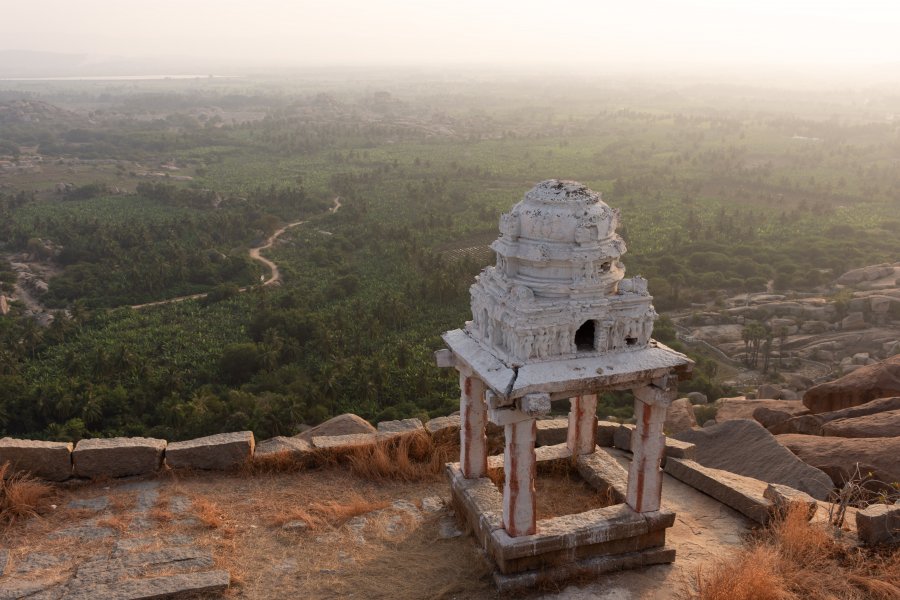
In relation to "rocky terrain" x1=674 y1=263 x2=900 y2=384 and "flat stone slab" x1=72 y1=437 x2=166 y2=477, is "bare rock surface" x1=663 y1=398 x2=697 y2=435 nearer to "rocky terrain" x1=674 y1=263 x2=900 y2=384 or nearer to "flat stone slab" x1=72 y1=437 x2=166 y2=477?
"flat stone slab" x1=72 y1=437 x2=166 y2=477

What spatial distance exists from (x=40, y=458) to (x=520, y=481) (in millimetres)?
6623

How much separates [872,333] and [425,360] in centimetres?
2316

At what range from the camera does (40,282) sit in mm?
46406

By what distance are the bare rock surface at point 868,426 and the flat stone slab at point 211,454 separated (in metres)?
9.98

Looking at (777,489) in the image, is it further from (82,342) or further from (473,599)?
(82,342)

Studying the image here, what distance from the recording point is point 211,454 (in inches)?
396

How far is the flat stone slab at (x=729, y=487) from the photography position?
8.81 metres

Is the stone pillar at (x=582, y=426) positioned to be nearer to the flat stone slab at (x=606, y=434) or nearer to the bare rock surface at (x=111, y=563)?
the flat stone slab at (x=606, y=434)

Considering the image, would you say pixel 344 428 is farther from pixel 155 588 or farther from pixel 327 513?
pixel 155 588

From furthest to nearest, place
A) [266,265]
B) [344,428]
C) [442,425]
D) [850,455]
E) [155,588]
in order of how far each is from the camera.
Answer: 1. [266,265]
2. [344,428]
3. [442,425]
4. [850,455]
5. [155,588]

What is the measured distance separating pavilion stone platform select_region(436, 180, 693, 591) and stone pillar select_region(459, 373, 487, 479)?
673 millimetres

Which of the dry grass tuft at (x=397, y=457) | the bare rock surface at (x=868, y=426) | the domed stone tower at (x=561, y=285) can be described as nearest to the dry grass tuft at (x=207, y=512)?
the dry grass tuft at (x=397, y=457)

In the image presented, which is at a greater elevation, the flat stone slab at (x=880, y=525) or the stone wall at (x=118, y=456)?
the flat stone slab at (x=880, y=525)

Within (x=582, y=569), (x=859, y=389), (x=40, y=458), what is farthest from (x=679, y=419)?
(x=40, y=458)
